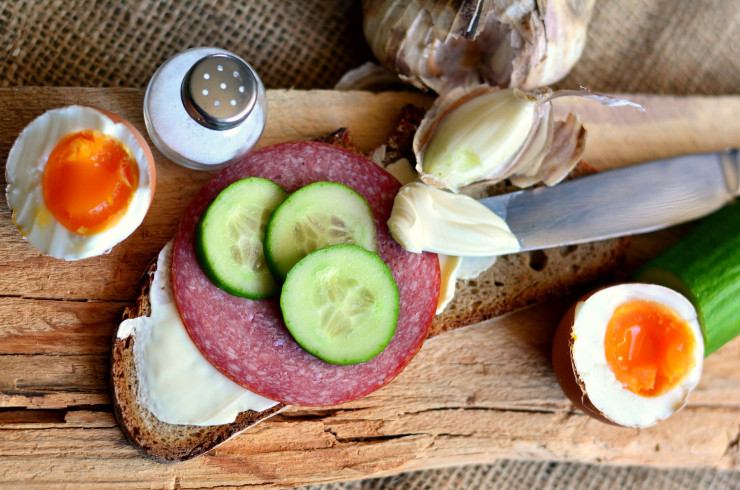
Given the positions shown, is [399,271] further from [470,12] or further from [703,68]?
[703,68]

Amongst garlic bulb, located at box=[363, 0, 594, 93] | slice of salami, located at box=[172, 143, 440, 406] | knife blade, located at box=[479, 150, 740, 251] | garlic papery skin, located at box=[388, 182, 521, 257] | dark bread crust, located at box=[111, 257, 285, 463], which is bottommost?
dark bread crust, located at box=[111, 257, 285, 463]

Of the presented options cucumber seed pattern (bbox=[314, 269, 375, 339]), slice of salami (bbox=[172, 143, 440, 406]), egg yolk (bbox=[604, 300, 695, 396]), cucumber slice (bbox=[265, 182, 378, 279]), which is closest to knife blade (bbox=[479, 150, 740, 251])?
egg yolk (bbox=[604, 300, 695, 396])

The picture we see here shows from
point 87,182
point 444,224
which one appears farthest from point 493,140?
point 87,182

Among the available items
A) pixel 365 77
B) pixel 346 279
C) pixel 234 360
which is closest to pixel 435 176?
pixel 346 279

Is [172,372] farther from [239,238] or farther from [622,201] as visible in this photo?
[622,201]

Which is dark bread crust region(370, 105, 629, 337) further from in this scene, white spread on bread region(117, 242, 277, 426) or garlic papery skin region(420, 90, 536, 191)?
white spread on bread region(117, 242, 277, 426)

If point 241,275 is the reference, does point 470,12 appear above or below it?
above
